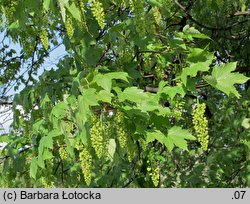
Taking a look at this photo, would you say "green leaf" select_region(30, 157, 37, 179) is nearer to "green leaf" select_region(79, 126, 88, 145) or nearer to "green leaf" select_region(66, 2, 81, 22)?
"green leaf" select_region(79, 126, 88, 145)

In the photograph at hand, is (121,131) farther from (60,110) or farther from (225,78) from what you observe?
(225,78)

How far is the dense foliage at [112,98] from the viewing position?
8.86 feet

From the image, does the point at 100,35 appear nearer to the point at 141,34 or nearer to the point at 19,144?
the point at 141,34

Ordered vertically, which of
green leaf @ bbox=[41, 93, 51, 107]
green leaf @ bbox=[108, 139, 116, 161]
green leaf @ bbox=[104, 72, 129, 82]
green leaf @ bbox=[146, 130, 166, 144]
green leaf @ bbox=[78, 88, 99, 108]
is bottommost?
green leaf @ bbox=[108, 139, 116, 161]

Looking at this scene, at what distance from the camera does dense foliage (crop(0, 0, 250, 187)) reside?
270 centimetres

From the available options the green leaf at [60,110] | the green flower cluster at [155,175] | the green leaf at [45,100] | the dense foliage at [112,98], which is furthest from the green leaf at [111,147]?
the green leaf at [45,100]

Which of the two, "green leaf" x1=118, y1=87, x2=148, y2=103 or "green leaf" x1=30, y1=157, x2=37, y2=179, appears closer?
"green leaf" x1=118, y1=87, x2=148, y2=103

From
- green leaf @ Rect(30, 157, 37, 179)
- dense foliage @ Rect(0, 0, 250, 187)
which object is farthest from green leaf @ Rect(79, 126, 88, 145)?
green leaf @ Rect(30, 157, 37, 179)

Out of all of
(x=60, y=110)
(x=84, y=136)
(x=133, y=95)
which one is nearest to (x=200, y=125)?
(x=133, y=95)

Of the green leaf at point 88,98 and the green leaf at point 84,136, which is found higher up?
the green leaf at point 88,98

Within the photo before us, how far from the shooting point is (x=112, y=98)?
2.72 metres

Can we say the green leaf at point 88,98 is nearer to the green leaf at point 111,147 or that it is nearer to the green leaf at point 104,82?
the green leaf at point 104,82

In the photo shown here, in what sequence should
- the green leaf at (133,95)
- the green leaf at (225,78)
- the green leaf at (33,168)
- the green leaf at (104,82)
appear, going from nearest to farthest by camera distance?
the green leaf at (104,82) < the green leaf at (133,95) < the green leaf at (225,78) < the green leaf at (33,168)

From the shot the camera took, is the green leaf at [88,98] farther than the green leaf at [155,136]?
No
